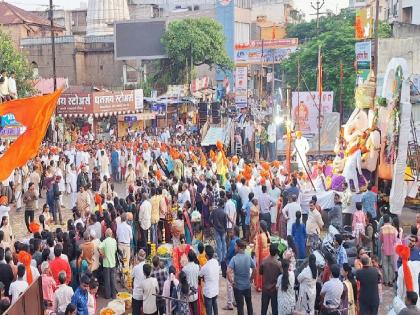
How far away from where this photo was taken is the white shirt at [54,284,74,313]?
7.56 meters

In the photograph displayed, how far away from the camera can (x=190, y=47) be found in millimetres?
42438

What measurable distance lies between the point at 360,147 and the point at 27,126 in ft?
26.8

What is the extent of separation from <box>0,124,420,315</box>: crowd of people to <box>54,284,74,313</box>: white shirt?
13 millimetres

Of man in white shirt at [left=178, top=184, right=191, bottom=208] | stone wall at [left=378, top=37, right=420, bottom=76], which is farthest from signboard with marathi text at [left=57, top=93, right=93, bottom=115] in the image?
man in white shirt at [left=178, top=184, right=191, bottom=208]

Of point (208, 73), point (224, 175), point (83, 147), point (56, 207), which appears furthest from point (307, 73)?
point (56, 207)

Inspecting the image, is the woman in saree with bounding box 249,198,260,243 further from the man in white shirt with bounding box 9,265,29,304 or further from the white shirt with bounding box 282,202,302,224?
the man in white shirt with bounding box 9,265,29,304

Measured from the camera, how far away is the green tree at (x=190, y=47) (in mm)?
42094

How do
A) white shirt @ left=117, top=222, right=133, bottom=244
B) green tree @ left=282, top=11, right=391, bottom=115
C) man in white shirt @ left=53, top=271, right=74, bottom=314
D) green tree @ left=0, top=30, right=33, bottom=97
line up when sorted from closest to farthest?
man in white shirt @ left=53, top=271, right=74, bottom=314 → white shirt @ left=117, top=222, right=133, bottom=244 → green tree @ left=0, top=30, right=33, bottom=97 → green tree @ left=282, top=11, right=391, bottom=115

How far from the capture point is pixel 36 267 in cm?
849

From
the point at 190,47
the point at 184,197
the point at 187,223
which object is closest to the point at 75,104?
the point at 190,47

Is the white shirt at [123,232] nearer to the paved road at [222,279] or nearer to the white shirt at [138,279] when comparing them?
the paved road at [222,279]

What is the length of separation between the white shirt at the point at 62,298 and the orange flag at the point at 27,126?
8.54 ft

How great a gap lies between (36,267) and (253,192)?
18.5ft

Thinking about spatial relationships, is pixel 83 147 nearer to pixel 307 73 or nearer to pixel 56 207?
pixel 56 207
